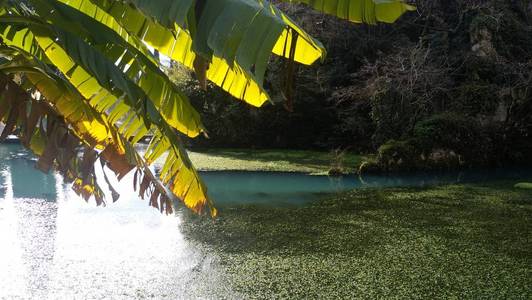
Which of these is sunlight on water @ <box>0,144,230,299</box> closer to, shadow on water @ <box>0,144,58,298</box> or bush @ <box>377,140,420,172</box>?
shadow on water @ <box>0,144,58,298</box>

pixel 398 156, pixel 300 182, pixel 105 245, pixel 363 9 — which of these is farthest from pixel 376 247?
pixel 398 156

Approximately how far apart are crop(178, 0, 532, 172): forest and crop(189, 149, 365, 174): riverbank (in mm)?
843

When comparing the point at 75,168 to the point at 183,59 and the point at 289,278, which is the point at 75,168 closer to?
the point at 183,59

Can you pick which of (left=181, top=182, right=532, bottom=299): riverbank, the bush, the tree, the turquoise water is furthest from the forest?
the tree

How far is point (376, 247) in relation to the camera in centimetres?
537

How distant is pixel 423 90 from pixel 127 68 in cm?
1093

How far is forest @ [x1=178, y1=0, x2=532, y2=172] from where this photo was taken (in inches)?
482

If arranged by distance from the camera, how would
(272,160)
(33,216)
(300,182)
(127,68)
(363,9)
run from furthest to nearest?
(272,160)
(300,182)
(33,216)
(127,68)
(363,9)

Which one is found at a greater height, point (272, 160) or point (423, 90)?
point (423, 90)

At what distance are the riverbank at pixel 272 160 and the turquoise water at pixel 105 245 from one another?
1938 millimetres

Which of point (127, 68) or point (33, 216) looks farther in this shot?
point (33, 216)

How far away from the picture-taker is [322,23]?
1499 centimetres

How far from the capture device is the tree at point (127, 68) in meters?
1.77

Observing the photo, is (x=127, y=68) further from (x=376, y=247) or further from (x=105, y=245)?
(x=376, y=247)
